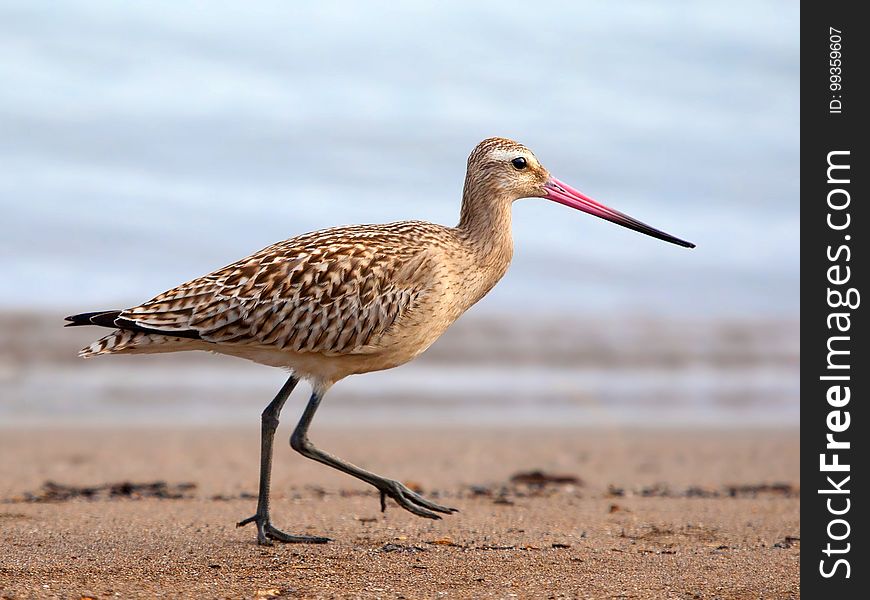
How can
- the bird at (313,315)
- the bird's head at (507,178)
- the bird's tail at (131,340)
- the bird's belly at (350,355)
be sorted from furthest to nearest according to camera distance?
the bird's head at (507,178) → the bird's belly at (350,355) → the bird at (313,315) → the bird's tail at (131,340)

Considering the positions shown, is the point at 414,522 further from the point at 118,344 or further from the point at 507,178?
the point at 507,178

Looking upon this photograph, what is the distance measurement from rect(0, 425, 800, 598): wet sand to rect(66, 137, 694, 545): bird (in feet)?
1.71

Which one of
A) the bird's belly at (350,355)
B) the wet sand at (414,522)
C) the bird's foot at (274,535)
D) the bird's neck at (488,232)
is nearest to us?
the wet sand at (414,522)

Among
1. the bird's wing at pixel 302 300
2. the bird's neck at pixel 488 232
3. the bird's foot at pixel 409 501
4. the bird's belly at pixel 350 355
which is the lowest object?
the bird's foot at pixel 409 501

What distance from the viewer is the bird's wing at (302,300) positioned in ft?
22.8

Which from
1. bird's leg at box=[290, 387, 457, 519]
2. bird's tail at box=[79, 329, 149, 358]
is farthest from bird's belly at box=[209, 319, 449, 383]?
bird's tail at box=[79, 329, 149, 358]

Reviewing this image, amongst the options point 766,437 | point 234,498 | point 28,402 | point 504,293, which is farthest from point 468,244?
point 504,293

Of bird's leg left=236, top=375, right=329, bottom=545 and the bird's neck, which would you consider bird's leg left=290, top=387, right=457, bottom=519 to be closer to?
bird's leg left=236, top=375, right=329, bottom=545

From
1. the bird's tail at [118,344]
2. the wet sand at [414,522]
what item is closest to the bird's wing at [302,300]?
the bird's tail at [118,344]

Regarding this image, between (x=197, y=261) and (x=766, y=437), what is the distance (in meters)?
13.4

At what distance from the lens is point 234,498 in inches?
345

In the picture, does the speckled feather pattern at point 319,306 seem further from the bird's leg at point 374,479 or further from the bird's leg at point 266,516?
the bird's leg at point 266,516

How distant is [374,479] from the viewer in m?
7.06
